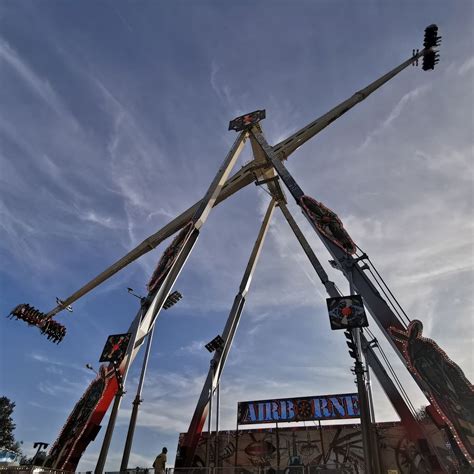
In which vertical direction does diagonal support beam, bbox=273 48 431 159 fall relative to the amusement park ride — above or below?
above

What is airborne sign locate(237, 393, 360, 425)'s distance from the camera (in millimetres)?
32250

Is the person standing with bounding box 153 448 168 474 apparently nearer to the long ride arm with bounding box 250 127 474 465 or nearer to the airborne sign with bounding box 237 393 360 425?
the long ride arm with bounding box 250 127 474 465

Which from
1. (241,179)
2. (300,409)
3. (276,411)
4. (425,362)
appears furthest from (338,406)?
(241,179)

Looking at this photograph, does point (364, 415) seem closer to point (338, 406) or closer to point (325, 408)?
point (338, 406)

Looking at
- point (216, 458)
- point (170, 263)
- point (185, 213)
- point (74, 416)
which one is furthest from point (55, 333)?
point (216, 458)

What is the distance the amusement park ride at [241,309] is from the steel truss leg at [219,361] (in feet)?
0.28

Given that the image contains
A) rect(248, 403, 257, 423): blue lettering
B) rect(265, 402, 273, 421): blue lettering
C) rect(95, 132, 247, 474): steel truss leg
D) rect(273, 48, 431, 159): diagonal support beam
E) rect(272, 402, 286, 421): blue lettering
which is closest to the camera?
rect(95, 132, 247, 474): steel truss leg

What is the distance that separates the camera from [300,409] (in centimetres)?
3325

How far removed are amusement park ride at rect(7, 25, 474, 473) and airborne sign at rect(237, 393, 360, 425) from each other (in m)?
6.47

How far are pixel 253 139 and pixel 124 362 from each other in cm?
2228

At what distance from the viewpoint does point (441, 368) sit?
15.5 metres

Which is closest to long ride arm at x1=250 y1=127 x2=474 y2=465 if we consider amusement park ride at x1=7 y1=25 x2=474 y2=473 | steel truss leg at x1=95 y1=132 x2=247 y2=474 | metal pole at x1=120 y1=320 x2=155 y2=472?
amusement park ride at x1=7 y1=25 x2=474 y2=473

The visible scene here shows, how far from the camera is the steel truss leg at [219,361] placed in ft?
95.3

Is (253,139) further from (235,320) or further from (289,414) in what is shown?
(289,414)
